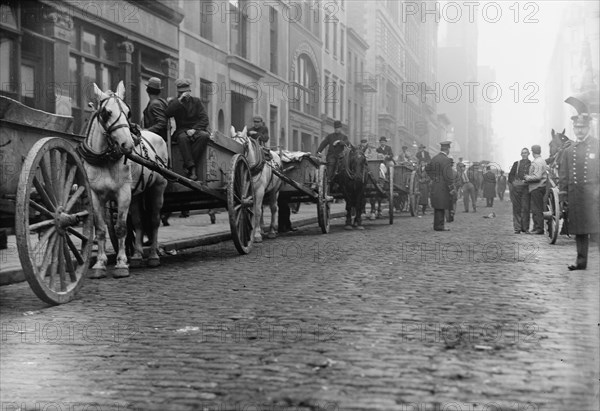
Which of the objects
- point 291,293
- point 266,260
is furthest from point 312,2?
point 291,293

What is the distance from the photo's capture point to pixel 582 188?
9641mm

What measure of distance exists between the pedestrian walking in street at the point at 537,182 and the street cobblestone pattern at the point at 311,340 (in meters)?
6.58

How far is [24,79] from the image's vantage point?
1538 centimetres

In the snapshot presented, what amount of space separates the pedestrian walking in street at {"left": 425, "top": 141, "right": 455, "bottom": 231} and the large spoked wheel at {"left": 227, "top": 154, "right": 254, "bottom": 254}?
7016mm

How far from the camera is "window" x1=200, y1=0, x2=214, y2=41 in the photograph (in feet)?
83.0

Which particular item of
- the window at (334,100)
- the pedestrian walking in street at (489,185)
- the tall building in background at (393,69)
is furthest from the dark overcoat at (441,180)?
the window at (334,100)

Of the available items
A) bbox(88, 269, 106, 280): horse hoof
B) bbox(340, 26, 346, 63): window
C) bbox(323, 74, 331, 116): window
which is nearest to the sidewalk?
bbox(88, 269, 106, 280): horse hoof

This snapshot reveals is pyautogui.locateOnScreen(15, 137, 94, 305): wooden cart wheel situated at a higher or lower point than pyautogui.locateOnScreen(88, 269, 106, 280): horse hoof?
higher

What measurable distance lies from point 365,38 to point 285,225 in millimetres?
43659

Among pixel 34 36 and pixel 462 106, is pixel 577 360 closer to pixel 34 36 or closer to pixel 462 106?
pixel 34 36

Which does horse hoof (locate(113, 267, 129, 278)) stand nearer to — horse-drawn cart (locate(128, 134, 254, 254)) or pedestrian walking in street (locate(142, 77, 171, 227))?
horse-drawn cart (locate(128, 134, 254, 254))

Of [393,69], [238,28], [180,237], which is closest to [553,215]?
[180,237]

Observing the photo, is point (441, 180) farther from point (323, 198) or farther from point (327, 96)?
point (327, 96)

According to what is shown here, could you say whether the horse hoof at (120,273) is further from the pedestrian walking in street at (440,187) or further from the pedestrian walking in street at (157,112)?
the pedestrian walking in street at (440,187)
